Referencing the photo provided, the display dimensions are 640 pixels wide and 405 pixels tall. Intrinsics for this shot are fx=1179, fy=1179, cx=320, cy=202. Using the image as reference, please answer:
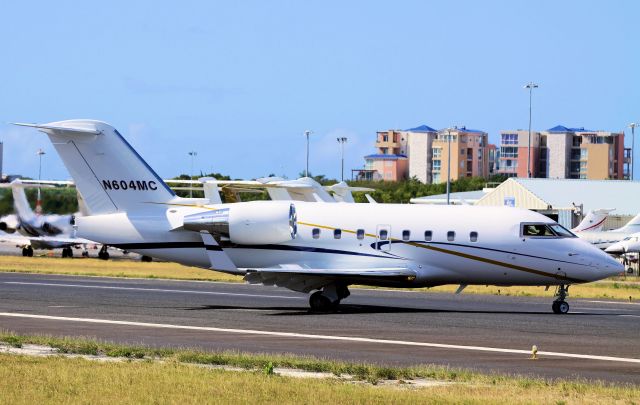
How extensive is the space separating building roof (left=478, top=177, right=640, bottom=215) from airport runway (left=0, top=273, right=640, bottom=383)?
5276cm

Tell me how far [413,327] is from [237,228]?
7138mm

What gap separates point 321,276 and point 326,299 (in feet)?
3.35

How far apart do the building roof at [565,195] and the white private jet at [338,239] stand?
6014 cm

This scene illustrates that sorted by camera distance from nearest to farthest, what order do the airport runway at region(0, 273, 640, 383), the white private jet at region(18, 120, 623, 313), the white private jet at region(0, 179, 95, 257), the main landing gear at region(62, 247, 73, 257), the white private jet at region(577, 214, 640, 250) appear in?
the airport runway at region(0, 273, 640, 383) < the white private jet at region(18, 120, 623, 313) < the white private jet at region(0, 179, 95, 257) < the white private jet at region(577, 214, 640, 250) < the main landing gear at region(62, 247, 73, 257)

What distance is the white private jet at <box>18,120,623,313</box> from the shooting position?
34062 mm

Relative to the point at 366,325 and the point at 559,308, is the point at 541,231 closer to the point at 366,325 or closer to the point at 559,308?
the point at 559,308

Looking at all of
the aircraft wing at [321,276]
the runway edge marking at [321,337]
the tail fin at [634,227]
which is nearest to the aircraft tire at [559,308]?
the aircraft wing at [321,276]

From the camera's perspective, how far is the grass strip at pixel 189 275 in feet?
157

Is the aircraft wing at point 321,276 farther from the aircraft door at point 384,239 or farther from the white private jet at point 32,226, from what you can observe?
the white private jet at point 32,226

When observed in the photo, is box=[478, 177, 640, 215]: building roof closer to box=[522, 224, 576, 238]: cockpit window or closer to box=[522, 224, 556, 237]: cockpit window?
box=[522, 224, 576, 238]: cockpit window

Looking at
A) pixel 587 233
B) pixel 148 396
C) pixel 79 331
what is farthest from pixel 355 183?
pixel 148 396

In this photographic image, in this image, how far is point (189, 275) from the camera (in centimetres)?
5866

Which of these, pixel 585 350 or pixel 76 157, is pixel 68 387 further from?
pixel 76 157

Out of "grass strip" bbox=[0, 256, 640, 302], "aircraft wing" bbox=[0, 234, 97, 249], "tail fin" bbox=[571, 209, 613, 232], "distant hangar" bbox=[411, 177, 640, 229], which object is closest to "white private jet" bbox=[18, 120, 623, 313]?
"grass strip" bbox=[0, 256, 640, 302]
